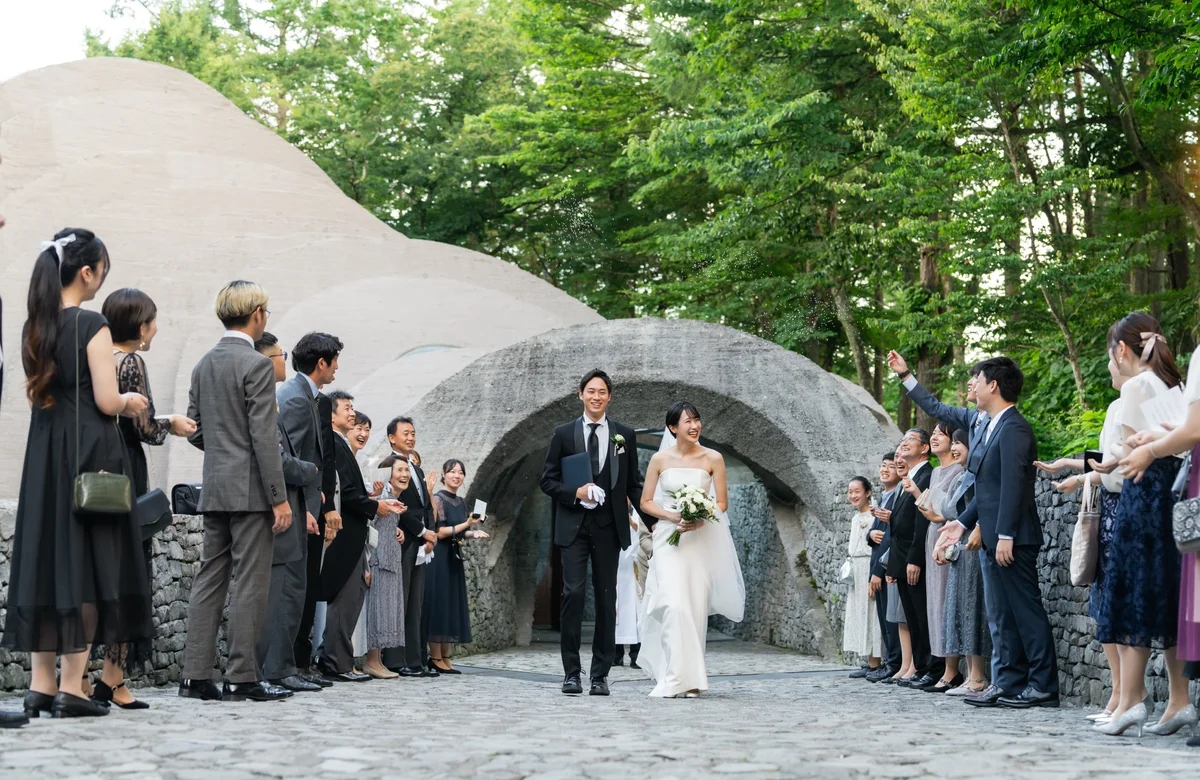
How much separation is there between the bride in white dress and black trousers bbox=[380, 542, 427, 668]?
2583 mm

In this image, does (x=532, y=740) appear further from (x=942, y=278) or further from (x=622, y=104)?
(x=622, y=104)

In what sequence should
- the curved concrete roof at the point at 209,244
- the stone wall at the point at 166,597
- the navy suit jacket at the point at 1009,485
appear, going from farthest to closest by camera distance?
the curved concrete roof at the point at 209,244
the navy suit jacket at the point at 1009,485
the stone wall at the point at 166,597

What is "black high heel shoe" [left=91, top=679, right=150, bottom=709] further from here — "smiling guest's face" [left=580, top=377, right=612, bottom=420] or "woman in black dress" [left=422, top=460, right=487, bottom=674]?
"woman in black dress" [left=422, top=460, right=487, bottom=674]

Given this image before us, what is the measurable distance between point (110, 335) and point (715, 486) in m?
3.95

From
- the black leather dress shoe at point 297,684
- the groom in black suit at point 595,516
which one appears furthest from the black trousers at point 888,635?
the black leather dress shoe at point 297,684

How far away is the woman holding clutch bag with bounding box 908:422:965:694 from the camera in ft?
27.7

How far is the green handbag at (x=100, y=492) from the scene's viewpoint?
17.1 ft

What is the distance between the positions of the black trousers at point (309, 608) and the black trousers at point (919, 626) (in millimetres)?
3961

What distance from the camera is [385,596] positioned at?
9578mm

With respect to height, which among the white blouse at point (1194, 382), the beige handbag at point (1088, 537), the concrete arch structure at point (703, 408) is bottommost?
the beige handbag at point (1088, 537)

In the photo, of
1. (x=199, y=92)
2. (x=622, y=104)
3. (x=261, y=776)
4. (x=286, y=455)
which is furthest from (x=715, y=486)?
(x=199, y=92)

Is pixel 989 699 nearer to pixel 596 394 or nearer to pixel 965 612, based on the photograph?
pixel 965 612

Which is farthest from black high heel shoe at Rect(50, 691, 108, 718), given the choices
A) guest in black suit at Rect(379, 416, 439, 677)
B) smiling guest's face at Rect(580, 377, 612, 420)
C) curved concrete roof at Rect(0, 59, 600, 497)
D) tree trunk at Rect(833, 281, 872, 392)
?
tree trunk at Rect(833, 281, 872, 392)

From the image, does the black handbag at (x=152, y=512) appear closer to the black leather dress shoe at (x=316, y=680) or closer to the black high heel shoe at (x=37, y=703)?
the black high heel shoe at (x=37, y=703)
